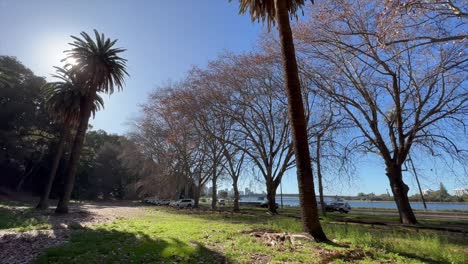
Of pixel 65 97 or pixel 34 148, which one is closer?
pixel 65 97

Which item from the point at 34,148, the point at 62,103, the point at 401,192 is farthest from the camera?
the point at 34,148

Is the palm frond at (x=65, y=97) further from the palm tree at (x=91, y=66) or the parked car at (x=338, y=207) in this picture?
the parked car at (x=338, y=207)

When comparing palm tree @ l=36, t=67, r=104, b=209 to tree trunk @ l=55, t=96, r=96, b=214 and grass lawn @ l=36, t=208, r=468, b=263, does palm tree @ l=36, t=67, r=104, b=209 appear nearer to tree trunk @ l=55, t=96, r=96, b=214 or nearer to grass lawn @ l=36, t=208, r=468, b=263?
tree trunk @ l=55, t=96, r=96, b=214

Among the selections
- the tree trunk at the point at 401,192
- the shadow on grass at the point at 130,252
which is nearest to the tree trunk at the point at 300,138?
the shadow on grass at the point at 130,252

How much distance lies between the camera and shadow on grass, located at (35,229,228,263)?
802cm

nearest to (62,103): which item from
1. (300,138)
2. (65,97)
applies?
(65,97)

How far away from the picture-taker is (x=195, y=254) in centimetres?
838

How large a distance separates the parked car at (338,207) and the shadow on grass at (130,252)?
3511cm

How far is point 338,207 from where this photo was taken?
41844 mm

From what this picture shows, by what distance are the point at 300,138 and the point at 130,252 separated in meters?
6.71

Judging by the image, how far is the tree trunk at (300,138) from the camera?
1022cm

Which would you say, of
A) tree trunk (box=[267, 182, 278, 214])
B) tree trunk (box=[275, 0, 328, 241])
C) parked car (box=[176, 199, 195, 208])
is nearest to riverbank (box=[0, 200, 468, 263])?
tree trunk (box=[275, 0, 328, 241])

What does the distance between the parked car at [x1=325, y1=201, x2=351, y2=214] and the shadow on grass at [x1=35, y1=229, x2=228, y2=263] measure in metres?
35.1

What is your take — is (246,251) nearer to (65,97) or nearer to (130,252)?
(130,252)
